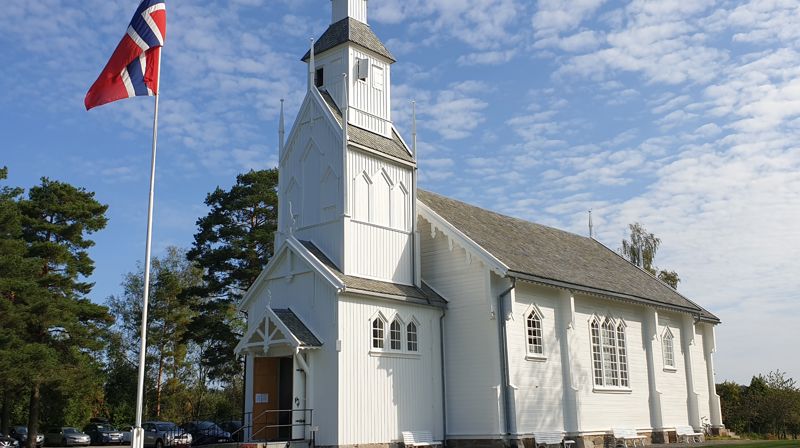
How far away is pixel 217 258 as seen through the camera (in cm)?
4316

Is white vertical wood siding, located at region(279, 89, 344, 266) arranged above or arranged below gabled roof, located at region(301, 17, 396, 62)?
below

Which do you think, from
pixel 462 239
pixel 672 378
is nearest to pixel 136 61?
pixel 462 239

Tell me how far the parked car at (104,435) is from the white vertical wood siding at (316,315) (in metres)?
28.5

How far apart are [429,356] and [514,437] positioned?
11.9 ft

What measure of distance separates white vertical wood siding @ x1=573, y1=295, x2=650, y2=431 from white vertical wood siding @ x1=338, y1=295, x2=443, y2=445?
565cm

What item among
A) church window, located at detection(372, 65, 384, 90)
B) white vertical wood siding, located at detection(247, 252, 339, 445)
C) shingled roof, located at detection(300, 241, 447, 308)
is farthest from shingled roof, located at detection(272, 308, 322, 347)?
church window, located at detection(372, 65, 384, 90)

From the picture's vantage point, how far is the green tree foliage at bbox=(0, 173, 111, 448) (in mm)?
34875

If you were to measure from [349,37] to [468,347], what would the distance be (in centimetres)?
1118

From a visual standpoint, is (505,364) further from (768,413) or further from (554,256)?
(768,413)

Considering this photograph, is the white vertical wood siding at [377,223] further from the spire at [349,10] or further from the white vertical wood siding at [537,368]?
the spire at [349,10]

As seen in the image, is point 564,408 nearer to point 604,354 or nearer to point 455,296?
point 604,354

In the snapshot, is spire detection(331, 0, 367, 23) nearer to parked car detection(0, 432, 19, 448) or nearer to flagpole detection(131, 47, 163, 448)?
flagpole detection(131, 47, 163, 448)

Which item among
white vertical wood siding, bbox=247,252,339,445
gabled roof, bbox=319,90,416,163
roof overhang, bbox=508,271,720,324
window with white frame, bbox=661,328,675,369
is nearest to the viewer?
white vertical wood siding, bbox=247,252,339,445

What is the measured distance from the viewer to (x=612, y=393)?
28.3m
